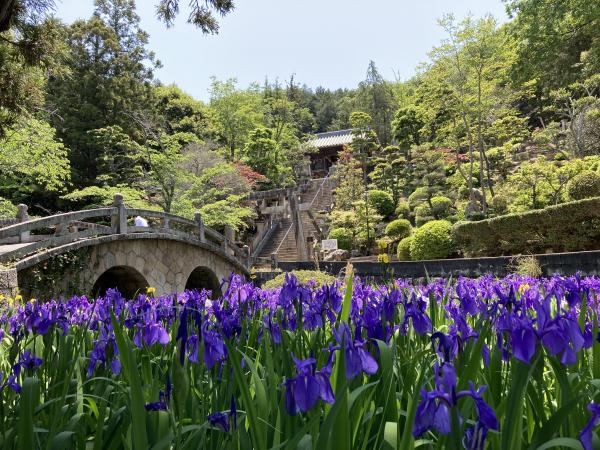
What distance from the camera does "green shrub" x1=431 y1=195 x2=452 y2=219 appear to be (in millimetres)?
21812

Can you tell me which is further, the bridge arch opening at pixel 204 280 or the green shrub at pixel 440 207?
the green shrub at pixel 440 207

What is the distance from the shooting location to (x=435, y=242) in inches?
619

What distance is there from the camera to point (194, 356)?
1414 mm

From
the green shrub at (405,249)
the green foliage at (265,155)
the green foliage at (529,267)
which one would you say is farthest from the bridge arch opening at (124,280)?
the green foliage at (265,155)

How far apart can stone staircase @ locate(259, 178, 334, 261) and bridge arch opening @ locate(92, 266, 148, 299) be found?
7187 millimetres

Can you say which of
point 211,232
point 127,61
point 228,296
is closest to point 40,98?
point 228,296

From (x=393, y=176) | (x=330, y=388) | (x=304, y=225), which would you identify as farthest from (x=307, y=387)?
(x=393, y=176)

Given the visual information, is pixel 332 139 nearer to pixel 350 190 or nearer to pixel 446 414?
pixel 350 190

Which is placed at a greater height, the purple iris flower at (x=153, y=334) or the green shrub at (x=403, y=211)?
the green shrub at (x=403, y=211)

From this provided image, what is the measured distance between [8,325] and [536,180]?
51.0 ft

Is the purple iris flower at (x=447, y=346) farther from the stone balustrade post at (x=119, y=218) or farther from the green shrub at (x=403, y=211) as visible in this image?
the green shrub at (x=403, y=211)

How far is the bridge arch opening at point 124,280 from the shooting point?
41.8 feet

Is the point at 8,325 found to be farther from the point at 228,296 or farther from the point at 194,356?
the point at 194,356

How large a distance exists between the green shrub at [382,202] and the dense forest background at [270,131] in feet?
0.22
